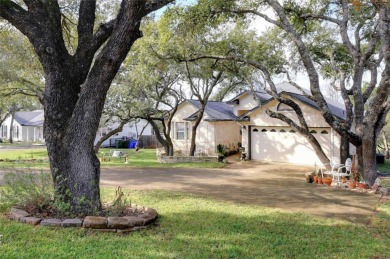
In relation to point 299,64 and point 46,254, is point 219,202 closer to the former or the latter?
point 46,254

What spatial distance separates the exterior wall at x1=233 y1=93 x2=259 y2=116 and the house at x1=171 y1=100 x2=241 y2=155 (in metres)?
0.64

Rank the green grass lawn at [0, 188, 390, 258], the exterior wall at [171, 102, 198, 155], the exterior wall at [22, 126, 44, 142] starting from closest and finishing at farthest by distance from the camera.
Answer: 1. the green grass lawn at [0, 188, 390, 258]
2. the exterior wall at [171, 102, 198, 155]
3. the exterior wall at [22, 126, 44, 142]

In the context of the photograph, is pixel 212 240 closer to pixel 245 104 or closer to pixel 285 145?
pixel 285 145

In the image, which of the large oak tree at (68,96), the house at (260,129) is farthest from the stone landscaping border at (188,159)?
the large oak tree at (68,96)

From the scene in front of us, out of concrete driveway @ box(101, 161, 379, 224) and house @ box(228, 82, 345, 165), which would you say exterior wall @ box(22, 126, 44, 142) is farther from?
house @ box(228, 82, 345, 165)

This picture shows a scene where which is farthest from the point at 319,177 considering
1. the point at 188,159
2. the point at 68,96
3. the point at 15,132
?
the point at 15,132

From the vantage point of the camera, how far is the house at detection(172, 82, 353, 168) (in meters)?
19.2

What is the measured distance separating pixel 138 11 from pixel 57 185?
4.01 meters

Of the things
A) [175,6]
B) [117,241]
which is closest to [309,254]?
[117,241]

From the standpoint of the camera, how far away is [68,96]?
7.29 meters

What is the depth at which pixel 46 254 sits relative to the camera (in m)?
4.89

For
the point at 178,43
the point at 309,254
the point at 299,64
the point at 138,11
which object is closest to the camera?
the point at 309,254

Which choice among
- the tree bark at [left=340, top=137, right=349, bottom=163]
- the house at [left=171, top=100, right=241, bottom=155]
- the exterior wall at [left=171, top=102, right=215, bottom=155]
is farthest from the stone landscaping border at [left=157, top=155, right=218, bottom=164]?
the tree bark at [left=340, top=137, right=349, bottom=163]

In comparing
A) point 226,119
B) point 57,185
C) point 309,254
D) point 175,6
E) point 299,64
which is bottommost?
point 309,254
